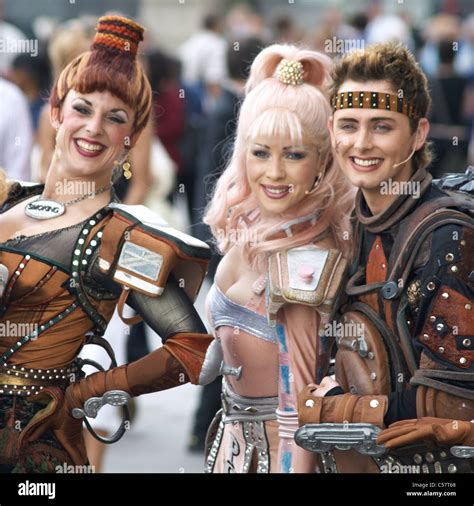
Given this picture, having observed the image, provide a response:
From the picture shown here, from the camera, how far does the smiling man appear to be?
14.0ft

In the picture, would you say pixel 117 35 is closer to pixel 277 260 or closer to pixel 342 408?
pixel 277 260

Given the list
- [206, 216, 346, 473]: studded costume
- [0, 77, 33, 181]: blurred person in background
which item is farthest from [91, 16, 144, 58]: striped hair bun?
[0, 77, 33, 181]: blurred person in background

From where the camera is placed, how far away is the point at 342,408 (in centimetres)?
442

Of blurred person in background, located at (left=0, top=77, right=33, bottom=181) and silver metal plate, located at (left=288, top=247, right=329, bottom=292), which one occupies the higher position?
blurred person in background, located at (left=0, top=77, right=33, bottom=181)

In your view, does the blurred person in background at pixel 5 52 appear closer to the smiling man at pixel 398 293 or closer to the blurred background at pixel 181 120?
the blurred background at pixel 181 120

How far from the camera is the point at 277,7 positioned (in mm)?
27016

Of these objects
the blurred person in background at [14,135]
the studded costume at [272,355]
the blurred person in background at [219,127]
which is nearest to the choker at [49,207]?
the studded costume at [272,355]

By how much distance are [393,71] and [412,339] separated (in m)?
0.84

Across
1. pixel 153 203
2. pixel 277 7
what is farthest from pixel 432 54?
pixel 277 7

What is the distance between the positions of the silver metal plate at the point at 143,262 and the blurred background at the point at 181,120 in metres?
0.62

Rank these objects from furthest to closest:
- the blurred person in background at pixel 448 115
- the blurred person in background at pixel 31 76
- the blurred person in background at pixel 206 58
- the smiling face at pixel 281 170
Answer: the blurred person in background at pixel 206 58, the blurred person in background at pixel 448 115, the blurred person in background at pixel 31 76, the smiling face at pixel 281 170

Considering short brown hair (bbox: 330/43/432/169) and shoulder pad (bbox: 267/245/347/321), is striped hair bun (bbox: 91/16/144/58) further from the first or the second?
shoulder pad (bbox: 267/245/347/321)

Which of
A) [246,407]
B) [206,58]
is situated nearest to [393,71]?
[246,407]

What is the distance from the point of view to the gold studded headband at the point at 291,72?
4.82m
